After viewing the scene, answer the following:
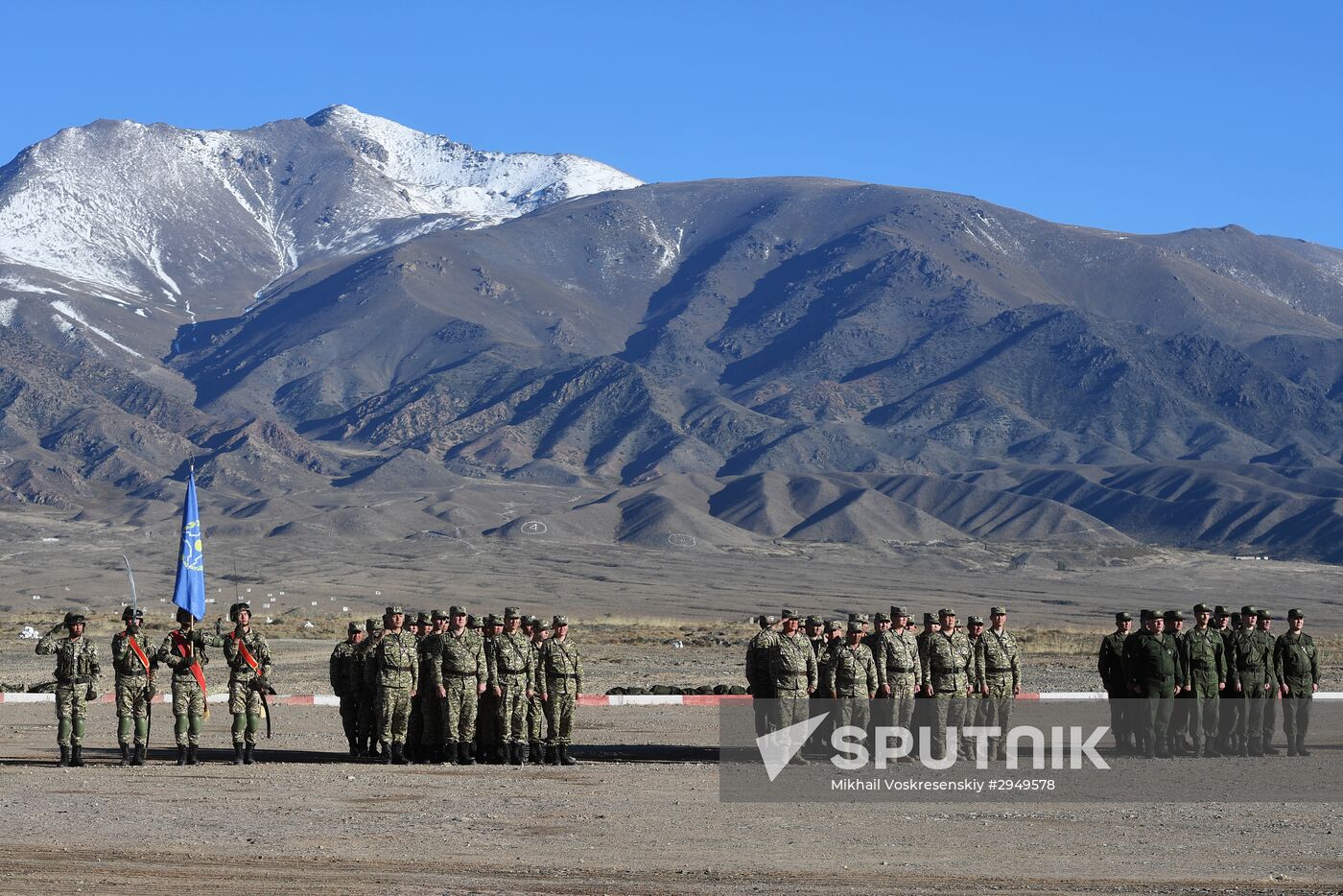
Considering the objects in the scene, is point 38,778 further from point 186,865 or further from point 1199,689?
point 1199,689

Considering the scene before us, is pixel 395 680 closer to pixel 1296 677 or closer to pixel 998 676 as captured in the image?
pixel 998 676

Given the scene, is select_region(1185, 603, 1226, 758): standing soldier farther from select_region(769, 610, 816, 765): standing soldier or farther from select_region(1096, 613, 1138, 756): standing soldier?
select_region(769, 610, 816, 765): standing soldier

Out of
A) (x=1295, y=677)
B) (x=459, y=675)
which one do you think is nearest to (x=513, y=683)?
(x=459, y=675)

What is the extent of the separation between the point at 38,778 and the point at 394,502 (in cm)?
13671

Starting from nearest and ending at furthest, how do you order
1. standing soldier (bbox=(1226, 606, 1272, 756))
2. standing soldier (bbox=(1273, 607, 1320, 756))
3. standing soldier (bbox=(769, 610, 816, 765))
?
1. standing soldier (bbox=(769, 610, 816, 765))
2. standing soldier (bbox=(1226, 606, 1272, 756))
3. standing soldier (bbox=(1273, 607, 1320, 756))

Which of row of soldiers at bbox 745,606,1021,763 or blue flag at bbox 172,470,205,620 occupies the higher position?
blue flag at bbox 172,470,205,620

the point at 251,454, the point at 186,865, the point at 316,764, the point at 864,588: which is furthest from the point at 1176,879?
the point at 251,454

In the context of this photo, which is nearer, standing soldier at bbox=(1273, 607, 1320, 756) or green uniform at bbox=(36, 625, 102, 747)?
green uniform at bbox=(36, 625, 102, 747)

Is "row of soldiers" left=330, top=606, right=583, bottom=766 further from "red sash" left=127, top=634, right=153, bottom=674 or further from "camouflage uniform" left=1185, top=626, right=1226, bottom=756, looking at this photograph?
"camouflage uniform" left=1185, top=626, right=1226, bottom=756

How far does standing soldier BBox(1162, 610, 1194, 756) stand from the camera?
66.9 feet

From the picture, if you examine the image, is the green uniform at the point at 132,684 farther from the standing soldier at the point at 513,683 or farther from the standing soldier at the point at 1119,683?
the standing soldier at the point at 1119,683

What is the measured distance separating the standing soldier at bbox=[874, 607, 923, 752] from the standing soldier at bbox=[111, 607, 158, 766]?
284 inches

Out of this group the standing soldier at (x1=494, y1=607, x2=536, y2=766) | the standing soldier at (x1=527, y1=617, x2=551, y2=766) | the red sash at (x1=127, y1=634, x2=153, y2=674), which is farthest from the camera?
the standing soldier at (x1=527, y1=617, x2=551, y2=766)

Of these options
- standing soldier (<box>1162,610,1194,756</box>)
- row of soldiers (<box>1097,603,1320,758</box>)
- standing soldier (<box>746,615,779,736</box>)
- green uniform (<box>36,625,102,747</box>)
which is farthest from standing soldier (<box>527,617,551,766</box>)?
standing soldier (<box>1162,610,1194,756</box>)
